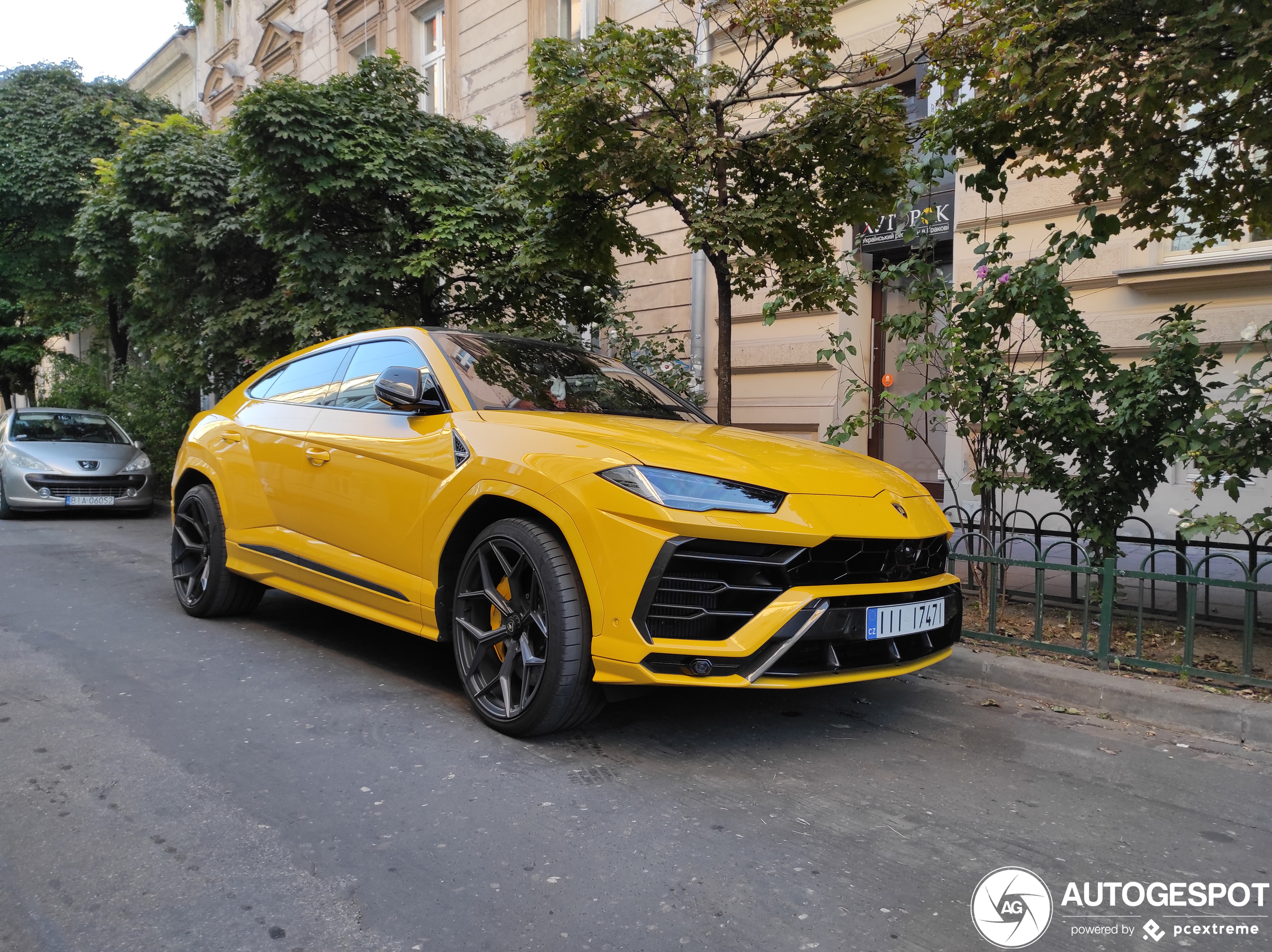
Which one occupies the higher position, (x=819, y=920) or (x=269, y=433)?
(x=269, y=433)

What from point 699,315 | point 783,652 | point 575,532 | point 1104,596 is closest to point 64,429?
point 699,315

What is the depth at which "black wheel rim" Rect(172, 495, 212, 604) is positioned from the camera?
5.50m

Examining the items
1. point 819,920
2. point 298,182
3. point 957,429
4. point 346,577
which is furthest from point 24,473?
point 819,920

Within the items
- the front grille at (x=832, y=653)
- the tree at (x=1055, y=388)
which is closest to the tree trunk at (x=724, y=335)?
the tree at (x=1055, y=388)

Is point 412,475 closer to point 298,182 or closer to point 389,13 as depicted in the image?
point 298,182

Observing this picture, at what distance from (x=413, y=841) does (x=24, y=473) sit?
10.5 m

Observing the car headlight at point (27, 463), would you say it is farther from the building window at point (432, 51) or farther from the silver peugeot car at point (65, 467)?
the building window at point (432, 51)

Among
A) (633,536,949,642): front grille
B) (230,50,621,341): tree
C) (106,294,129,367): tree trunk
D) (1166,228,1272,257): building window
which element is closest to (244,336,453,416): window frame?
(633,536,949,642): front grille

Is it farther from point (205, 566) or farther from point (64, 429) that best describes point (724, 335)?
point (64, 429)

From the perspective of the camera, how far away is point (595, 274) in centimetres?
907

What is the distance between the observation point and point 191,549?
223 inches

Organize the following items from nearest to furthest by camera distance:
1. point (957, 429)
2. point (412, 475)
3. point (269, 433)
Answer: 1. point (412, 475)
2. point (269, 433)
3. point (957, 429)

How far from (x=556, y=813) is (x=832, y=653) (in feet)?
3.50

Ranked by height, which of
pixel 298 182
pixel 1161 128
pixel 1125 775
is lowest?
pixel 1125 775
